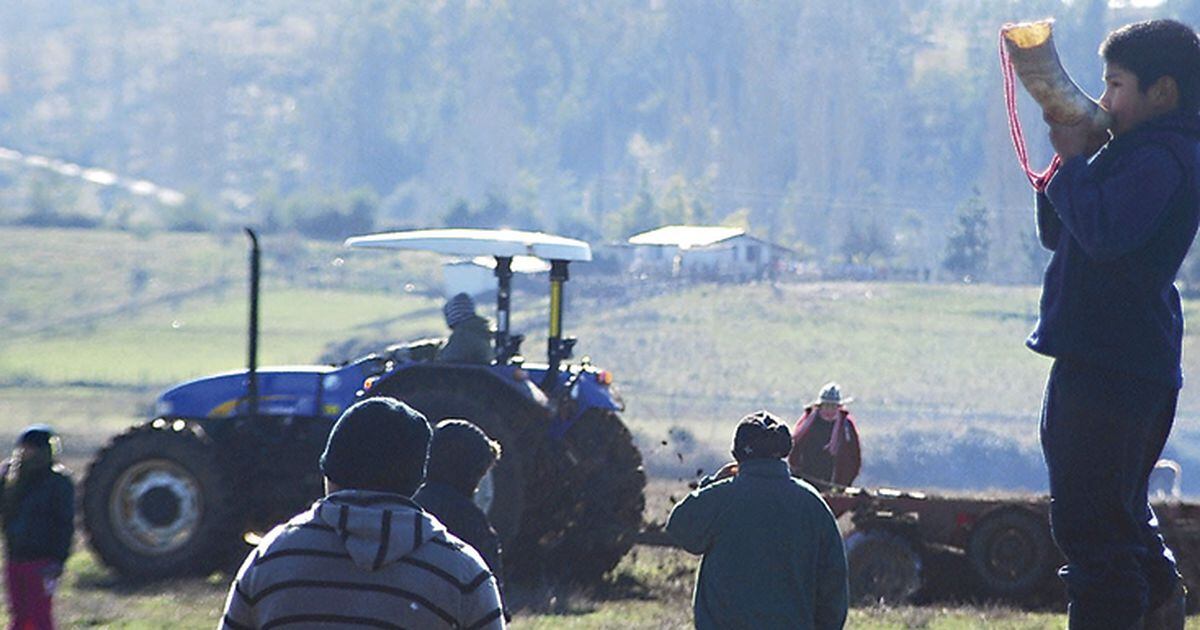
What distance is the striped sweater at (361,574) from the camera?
12.9 feet

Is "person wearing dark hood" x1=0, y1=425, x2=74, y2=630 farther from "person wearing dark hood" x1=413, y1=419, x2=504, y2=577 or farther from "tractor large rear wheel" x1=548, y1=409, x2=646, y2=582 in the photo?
"tractor large rear wheel" x1=548, y1=409, x2=646, y2=582

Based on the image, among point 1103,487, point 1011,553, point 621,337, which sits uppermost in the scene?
point 1103,487

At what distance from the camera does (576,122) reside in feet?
378

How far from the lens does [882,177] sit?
94688 millimetres

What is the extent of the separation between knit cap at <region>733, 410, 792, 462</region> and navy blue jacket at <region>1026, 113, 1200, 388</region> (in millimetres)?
1519

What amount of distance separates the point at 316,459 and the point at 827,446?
3.99 meters

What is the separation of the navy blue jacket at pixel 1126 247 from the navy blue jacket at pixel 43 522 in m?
5.60

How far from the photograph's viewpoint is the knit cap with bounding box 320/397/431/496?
4.04 m

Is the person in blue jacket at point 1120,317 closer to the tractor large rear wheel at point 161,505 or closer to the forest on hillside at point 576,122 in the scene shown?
the tractor large rear wheel at point 161,505

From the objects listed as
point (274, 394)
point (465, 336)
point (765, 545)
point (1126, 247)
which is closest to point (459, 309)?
point (465, 336)

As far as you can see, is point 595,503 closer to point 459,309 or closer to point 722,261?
point 459,309

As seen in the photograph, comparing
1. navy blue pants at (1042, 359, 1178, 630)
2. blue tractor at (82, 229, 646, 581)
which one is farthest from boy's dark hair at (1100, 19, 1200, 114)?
blue tractor at (82, 229, 646, 581)

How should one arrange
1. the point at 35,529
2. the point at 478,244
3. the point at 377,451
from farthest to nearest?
1. the point at 478,244
2. the point at 35,529
3. the point at 377,451

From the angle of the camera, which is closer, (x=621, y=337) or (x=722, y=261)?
(x=621, y=337)
